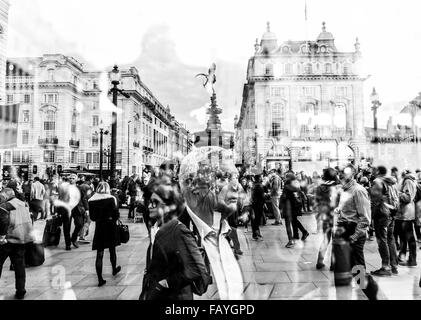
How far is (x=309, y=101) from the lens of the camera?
21297 mm

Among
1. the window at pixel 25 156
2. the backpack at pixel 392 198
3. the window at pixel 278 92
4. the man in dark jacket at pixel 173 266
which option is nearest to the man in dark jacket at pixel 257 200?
the backpack at pixel 392 198

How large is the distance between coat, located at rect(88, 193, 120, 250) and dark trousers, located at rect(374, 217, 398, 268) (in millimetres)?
4671

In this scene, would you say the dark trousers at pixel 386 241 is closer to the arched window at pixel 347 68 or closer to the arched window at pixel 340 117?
the arched window at pixel 347 68

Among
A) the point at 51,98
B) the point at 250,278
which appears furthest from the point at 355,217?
the point at 51,98

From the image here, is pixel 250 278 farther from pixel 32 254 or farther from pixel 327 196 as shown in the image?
pixel 32 254

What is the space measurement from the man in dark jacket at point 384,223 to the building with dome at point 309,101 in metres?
4.93

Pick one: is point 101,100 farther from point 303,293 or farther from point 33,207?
point 303,293

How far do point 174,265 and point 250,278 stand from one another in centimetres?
302

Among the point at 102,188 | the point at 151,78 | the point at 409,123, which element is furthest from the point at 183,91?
the point at 409,123

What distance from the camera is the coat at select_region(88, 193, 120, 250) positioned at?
5191mm

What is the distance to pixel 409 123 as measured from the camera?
516 inches

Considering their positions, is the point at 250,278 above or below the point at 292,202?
below
